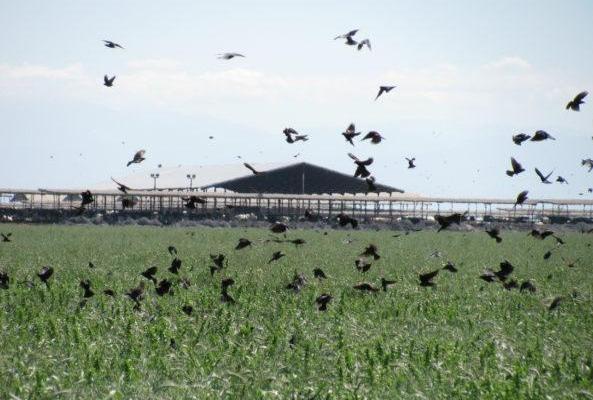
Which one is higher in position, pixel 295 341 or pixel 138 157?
pixel 138 157

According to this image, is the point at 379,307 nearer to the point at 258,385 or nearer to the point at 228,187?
the point at 258,385

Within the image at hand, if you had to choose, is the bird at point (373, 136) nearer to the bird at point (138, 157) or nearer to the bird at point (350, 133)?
the bird at point (350, 133)

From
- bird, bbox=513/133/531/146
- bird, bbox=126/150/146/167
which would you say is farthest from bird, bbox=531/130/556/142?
bird, bbox=126/150/146/167

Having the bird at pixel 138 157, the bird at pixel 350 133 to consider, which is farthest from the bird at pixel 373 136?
the bird at pixel 138 157

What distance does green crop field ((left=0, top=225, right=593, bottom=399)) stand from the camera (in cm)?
795

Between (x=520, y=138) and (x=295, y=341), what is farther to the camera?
(x=520, y=138)

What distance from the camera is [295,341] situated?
1047 centimetres

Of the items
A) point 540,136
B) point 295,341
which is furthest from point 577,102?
point 295,341

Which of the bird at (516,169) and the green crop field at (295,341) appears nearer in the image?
the green crop field at (295,341)

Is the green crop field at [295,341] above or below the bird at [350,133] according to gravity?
below

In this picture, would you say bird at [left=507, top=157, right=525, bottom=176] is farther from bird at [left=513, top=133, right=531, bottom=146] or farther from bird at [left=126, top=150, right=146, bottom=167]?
bird at [left=126, top=150, right=146, bottom=167]

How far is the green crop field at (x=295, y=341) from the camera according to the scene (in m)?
7.95

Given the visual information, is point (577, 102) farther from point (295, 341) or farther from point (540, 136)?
point (295, 341)

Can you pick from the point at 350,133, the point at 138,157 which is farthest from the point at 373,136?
the point at 138,157
